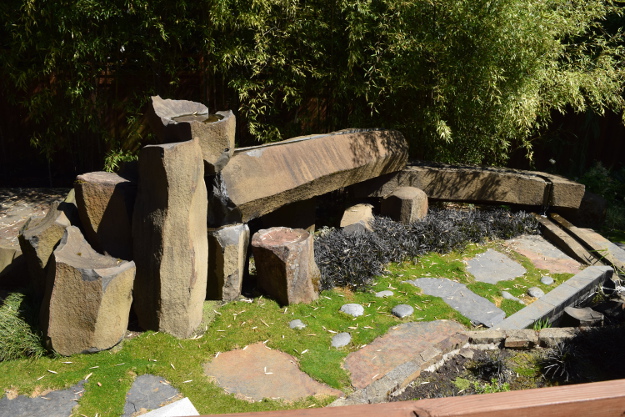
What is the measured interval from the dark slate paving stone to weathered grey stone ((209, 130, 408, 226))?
1.59 metres

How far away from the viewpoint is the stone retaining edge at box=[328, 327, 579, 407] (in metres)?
2.92

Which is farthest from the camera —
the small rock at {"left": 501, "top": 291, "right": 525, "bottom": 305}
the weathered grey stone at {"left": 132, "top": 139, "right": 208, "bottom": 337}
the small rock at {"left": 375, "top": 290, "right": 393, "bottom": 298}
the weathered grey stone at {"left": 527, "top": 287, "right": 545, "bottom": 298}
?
the weathered grey stone at {"left": 527, "top": 287, "right": 545, "bottom": 298}

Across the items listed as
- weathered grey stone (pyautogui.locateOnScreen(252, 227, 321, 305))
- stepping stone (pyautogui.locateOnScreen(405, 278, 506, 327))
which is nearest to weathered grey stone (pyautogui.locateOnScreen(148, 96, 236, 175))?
weathered grey stone (pyautogui.locateOnScreen(252, 227, 321, 305))

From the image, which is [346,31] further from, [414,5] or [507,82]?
[507,82]

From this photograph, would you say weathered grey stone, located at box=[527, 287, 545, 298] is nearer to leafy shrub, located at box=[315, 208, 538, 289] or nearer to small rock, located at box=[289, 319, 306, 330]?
leafy shrub, located at box=[315, 208, 538, 289]

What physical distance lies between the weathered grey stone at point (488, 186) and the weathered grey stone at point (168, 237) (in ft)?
10.1

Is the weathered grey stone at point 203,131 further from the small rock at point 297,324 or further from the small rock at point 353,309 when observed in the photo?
the small rock at point 353,309

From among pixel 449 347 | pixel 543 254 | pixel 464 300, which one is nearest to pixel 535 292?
pixel 464 300

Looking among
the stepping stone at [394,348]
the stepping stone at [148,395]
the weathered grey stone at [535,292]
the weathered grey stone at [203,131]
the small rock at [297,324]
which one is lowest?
the stepping stone at [148,395]

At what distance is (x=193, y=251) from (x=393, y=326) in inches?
59.7

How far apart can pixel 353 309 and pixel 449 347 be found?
2.64 feet

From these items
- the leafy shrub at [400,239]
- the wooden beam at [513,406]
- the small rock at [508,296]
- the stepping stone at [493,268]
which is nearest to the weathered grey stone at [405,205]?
the leafy shrub at [400,239]

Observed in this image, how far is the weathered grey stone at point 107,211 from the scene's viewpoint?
3.46 m

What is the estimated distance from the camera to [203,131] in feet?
11.8
